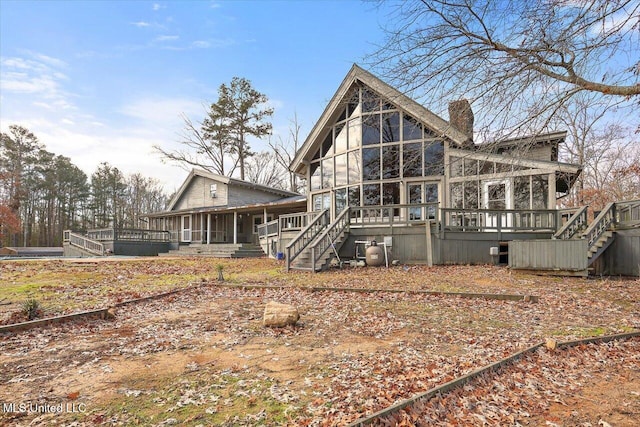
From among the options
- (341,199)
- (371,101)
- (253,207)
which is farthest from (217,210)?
(371,101)

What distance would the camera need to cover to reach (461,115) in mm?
5949

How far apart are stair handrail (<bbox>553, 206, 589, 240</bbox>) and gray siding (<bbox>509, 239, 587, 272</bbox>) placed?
119 centimetres

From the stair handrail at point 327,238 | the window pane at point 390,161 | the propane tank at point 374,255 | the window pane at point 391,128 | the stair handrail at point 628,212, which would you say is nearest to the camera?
the stair handrail at point 628,212

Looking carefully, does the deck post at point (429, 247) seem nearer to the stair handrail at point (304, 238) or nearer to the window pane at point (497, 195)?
the window pane at point (497, 195)

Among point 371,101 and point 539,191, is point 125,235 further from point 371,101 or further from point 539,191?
point 539,191

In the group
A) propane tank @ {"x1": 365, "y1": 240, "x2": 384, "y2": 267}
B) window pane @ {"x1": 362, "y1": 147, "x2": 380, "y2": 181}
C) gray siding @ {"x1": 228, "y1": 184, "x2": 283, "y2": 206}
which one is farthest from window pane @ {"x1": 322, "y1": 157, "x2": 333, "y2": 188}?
gray siding @ {"x1": 228, "y1": 184, "x2": 283, "y2": 206}

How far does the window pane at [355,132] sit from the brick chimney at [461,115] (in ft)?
36.6

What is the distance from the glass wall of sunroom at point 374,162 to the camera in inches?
614

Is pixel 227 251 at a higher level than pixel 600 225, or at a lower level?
lower

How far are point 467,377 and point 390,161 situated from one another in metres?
13.7

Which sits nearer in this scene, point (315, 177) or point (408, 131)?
point (408, 131)

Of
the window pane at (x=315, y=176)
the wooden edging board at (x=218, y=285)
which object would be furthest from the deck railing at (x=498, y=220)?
the window pane at (x=315, y=176)

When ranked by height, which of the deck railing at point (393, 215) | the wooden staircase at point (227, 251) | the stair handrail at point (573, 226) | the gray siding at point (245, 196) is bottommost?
the wooden staircase at point (227, 251)

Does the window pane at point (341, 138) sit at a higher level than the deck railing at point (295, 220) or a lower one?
higher
